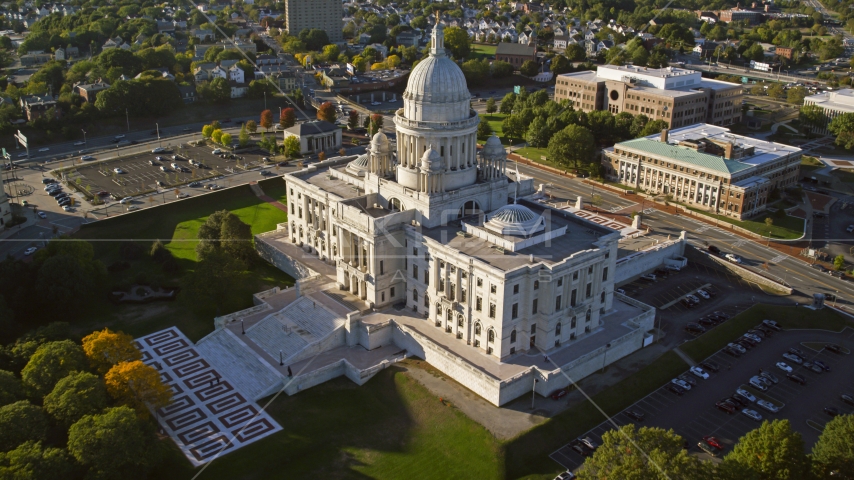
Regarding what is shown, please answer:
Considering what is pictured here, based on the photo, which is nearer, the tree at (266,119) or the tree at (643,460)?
the tree at (643,460)

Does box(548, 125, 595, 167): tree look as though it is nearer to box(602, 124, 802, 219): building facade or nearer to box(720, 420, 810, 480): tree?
box(602, 124, 802, 219): building facade

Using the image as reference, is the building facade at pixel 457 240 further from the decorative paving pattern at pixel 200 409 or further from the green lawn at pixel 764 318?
the decorative paving pattern at pixel 200 409

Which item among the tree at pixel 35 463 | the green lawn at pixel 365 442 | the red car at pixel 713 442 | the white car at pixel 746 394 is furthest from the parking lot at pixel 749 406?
the tree at pixel 35 463

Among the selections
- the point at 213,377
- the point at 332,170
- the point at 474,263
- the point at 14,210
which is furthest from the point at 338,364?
the point at 14,210

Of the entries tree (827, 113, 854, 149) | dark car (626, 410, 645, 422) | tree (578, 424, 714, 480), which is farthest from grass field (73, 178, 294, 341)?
tree (827, 113, 854, 149)

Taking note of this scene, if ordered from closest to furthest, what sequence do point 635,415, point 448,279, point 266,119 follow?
point 635,415, point 448,279, point 266,119

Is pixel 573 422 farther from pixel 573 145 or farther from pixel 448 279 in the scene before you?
pixel 573 145

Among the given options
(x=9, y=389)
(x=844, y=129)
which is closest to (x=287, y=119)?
(x=9, y=389)

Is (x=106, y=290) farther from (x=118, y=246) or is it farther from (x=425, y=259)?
(x=425, y=259)
